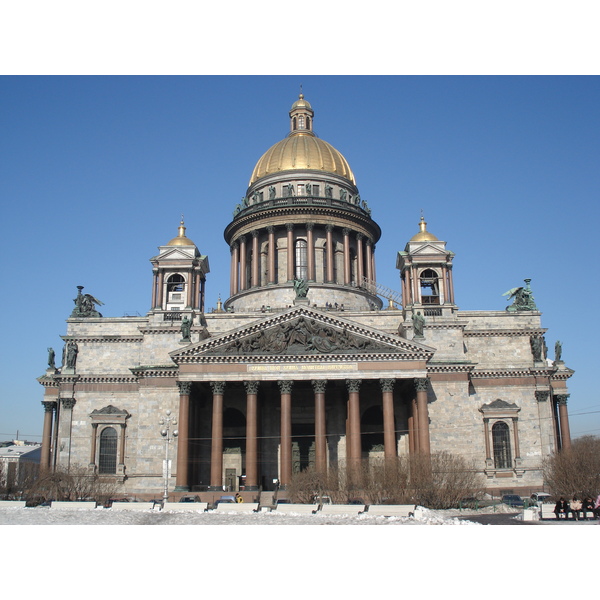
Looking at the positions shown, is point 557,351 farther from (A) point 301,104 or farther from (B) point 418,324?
(A) point 301,104

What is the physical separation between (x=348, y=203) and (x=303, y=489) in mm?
37288

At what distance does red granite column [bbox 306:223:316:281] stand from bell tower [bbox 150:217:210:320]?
12479mm

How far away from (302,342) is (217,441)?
9.16m

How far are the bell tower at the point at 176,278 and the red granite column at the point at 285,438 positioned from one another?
40.5 feet

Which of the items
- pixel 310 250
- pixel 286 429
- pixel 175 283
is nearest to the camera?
pixel 286 429

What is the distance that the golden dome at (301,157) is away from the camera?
74688 millimetres

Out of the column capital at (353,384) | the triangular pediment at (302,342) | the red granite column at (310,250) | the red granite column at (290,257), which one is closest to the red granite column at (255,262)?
the red granite column at (290,257)

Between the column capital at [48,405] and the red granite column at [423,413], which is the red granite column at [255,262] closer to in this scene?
the column capital at [48,405]

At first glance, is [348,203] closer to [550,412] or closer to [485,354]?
[485,354]

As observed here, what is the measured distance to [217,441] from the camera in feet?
160

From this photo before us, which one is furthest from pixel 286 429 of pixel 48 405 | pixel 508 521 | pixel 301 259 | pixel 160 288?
pixel 301 259
